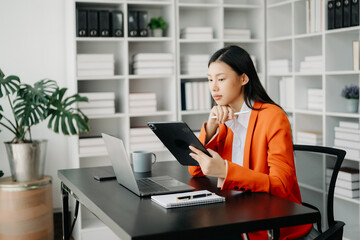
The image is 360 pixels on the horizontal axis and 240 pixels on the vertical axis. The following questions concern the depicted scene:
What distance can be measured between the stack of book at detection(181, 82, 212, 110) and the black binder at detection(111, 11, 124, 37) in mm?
Answer: 735

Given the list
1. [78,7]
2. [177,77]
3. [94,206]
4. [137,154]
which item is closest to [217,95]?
[137,154]

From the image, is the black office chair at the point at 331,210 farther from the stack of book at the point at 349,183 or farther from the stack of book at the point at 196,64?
the stack of book at the point at 196,64

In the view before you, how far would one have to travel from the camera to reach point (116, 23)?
13.0ft

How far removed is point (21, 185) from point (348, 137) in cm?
247

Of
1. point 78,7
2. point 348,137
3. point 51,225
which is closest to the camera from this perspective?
point 348,137

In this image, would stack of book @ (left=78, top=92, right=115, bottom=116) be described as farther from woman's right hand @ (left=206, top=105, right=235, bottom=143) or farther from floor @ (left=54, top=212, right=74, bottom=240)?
woman's right hand @ (left=206, top=105, right=235, bottom=143)

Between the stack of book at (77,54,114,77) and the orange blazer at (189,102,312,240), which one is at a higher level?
the stack of book at (77,54,114,77)

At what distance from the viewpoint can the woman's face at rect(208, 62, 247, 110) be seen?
2240mm

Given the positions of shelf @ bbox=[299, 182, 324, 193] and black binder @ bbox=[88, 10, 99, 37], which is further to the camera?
black binder @ bbox=[88, 10, 99, 37]

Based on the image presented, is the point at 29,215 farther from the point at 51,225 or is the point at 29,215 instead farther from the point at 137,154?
the point at 137,154

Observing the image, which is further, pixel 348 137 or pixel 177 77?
pixel 177 77

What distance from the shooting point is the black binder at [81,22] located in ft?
12.6

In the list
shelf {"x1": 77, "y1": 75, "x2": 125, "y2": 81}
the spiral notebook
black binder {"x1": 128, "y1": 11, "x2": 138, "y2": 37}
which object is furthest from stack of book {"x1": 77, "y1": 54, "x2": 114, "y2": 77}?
the spiral notebook

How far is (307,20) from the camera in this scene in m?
4.01
